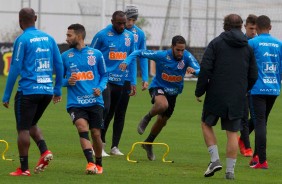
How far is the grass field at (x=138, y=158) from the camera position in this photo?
41.0ft

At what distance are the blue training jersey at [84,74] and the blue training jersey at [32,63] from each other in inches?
17.8

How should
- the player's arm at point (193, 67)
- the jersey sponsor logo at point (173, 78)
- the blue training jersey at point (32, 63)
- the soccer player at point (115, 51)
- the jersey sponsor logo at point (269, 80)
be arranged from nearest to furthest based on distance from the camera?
the blue training jersey at point (32, 63) < the jersey sponsor logo at point (269, 80) < the player's arm at point (193, 67) < the jersey sponsor logo at point (173, 78) < the soccer player at point (115, 51)

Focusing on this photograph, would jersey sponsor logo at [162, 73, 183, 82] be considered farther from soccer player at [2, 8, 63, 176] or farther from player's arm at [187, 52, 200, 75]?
soccer player at [2, 8, 63, 176]

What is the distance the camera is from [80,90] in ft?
42.6

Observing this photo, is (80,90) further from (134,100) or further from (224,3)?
(224,3)

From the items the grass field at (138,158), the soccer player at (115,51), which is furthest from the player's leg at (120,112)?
the grass field at (138,158)

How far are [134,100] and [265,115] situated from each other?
45.5 feet

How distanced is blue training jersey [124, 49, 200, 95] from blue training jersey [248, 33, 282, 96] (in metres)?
0.91

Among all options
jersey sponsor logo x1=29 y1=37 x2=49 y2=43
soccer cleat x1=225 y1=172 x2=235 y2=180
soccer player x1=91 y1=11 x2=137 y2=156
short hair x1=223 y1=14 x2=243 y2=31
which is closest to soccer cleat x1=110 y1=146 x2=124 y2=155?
soccer player x1=91 y1=11 x2=137 y2=156

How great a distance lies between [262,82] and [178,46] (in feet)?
4.29

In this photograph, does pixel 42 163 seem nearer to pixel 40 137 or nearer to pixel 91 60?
pixel 40 137

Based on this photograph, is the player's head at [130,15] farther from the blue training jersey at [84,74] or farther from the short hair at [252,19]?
the blue training jersey at [84,74]

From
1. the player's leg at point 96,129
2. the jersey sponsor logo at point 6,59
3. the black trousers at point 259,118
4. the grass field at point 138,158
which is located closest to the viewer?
the grass field at point 138,158

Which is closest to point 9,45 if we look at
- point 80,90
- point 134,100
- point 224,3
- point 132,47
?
point 224,3
